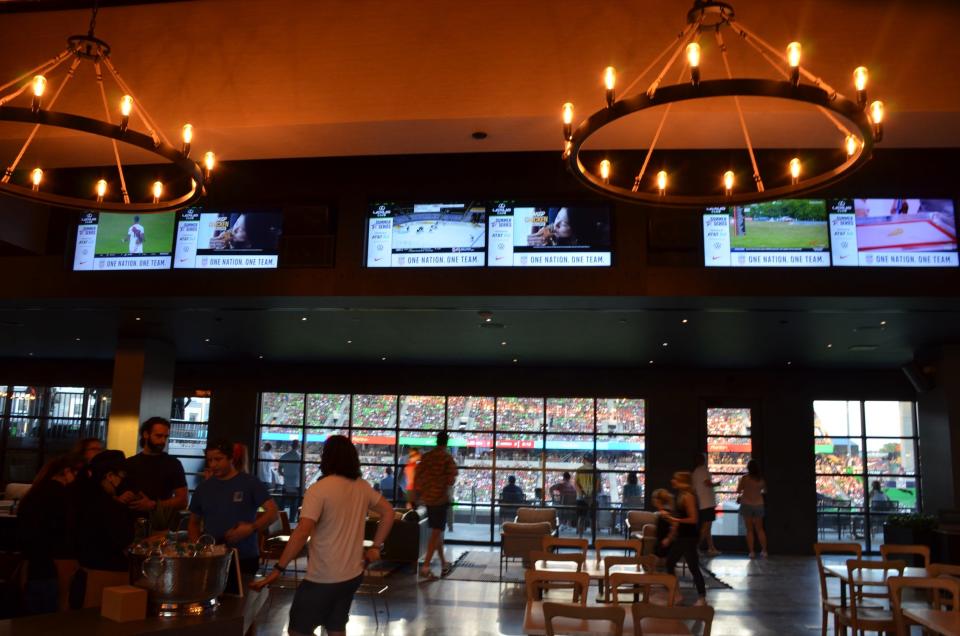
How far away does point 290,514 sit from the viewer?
46.8 feet

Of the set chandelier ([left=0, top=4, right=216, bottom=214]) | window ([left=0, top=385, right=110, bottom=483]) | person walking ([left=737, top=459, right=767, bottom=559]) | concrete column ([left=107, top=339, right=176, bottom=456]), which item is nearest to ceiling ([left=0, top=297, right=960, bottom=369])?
concrete column ([left=107, top=339, right=176, bottom=456])

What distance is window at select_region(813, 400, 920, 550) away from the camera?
516 inches

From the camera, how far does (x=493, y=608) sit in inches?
297

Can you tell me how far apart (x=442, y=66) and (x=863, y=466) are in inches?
452

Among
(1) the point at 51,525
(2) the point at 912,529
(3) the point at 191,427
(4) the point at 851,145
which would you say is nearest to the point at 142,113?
(1) the point at 51,525

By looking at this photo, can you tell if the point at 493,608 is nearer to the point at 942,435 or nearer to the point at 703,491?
the point at 703,491

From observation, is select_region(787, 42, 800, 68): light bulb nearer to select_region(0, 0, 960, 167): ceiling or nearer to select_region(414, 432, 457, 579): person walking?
select_region(0, 0, 960, 167): ceiling

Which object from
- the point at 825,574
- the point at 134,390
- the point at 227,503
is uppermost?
the point at 134,390

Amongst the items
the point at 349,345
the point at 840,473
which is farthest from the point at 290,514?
the point at 840,473

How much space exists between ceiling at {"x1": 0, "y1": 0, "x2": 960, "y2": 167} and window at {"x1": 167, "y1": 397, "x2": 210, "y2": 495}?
379 inches

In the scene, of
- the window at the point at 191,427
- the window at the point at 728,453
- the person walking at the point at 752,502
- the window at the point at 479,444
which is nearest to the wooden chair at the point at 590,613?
the person walking at the point at 752,502

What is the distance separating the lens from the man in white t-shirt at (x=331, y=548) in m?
3.79

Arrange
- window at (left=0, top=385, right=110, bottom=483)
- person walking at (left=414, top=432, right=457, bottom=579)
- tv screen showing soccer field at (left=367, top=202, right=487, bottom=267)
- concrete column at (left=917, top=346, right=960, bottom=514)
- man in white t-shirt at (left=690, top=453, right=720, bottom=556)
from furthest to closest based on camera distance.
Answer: window at (left=0, top=385, right=110, bottom=483) → man in white t-shirt at (left=690, top=453, right=720, bottom=556) → concrete column at (left=917, top=346, right=960, bottom=514) → person walking at (left=414, top=432, right=457, bottom=579) → tv screen showing soccer field at (left=367, top=202, right=487, bottom=267)

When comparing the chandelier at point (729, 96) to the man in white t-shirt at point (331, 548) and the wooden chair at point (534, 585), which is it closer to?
the man in white t-shirt at point (331, 548)
